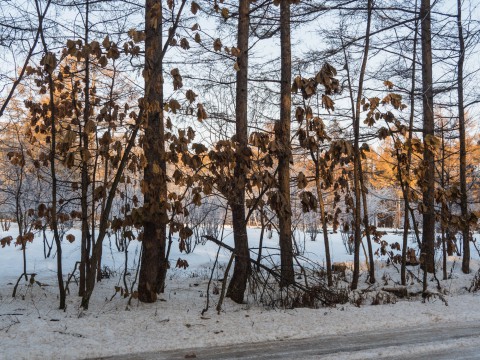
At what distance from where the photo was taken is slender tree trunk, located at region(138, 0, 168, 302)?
196 inches

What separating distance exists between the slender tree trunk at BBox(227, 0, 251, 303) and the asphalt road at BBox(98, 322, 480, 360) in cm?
147

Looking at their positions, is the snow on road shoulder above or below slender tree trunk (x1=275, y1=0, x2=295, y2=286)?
below

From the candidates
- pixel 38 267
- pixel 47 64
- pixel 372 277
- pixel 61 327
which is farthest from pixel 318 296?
pixel 38 267

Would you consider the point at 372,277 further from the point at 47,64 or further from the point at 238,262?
the point at 47,64

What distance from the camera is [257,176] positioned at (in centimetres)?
489

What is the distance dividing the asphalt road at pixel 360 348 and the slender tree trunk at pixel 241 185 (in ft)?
4.82

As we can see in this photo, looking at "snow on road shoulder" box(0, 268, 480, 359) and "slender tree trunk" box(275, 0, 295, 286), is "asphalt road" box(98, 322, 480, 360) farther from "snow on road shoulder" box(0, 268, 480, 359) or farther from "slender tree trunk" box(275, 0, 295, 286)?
"slender tree trunk" box(275, 0, 295, 286)

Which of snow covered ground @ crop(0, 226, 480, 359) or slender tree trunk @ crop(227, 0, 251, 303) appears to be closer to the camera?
snow covered ground @ crop(0, 226, 480, 359)

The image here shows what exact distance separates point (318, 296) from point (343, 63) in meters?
5.29

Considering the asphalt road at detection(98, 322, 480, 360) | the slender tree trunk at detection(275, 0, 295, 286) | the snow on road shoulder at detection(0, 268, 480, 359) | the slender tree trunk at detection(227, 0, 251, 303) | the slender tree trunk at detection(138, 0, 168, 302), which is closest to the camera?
the asphalt road at detection(98, 322, 480, 360)

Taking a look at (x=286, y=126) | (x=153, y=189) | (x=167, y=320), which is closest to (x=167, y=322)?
(x=167, y=320)

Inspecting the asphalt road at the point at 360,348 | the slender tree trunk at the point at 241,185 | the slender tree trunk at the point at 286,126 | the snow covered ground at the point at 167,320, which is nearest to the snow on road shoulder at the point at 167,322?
the snow covered ground at the point at 167,320

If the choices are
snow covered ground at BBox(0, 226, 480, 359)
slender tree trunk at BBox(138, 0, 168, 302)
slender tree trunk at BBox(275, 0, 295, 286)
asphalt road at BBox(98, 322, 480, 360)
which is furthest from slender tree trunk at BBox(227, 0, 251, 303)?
asphalt road at BBox(98, 322, 480, 360)

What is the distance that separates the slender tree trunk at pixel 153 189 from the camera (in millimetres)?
4984
